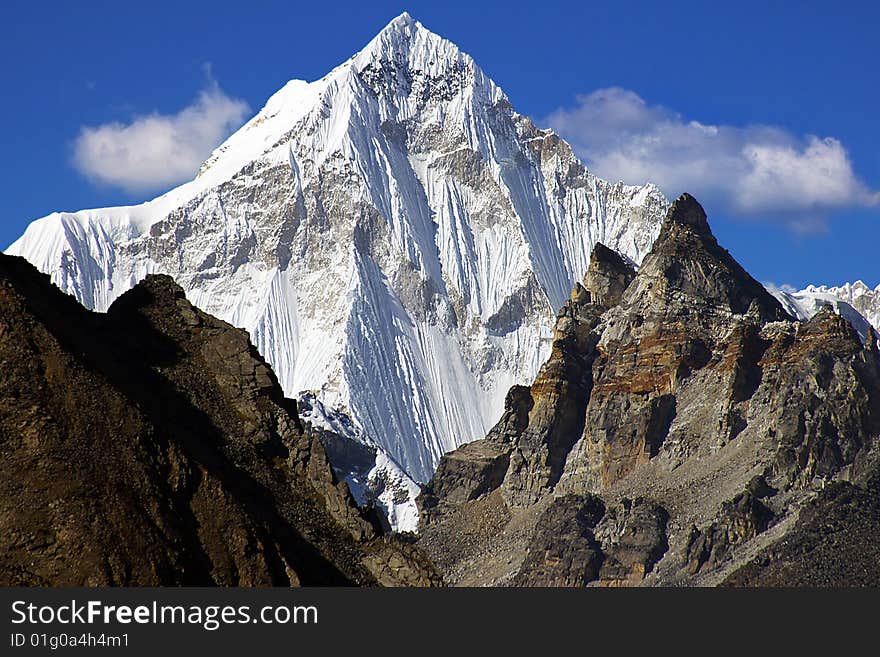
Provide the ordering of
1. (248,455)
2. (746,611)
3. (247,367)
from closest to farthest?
(746,611) < (248,455) < (247,367)


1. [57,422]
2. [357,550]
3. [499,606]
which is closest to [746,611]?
[499,606]

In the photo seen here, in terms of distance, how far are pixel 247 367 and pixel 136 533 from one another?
2652 cm

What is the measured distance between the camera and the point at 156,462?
86.1 meters

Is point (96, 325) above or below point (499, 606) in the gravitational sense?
above

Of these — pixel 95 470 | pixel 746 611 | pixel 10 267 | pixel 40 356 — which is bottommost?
pixel 746 611

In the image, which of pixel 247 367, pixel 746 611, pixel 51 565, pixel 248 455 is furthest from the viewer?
pixel 247 367

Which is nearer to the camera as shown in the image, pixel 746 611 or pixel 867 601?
pixel 746 611

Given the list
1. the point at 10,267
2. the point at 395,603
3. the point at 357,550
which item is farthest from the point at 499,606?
the point at 10,267

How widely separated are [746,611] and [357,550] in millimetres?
19342

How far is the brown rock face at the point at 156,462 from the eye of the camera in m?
79.1

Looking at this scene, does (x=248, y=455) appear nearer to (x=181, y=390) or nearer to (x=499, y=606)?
(x=181, y=390)

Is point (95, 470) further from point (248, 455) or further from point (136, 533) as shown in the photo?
point (248, 455)

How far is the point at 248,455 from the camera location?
99.5 m

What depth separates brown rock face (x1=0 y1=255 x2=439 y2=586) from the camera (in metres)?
79.1
